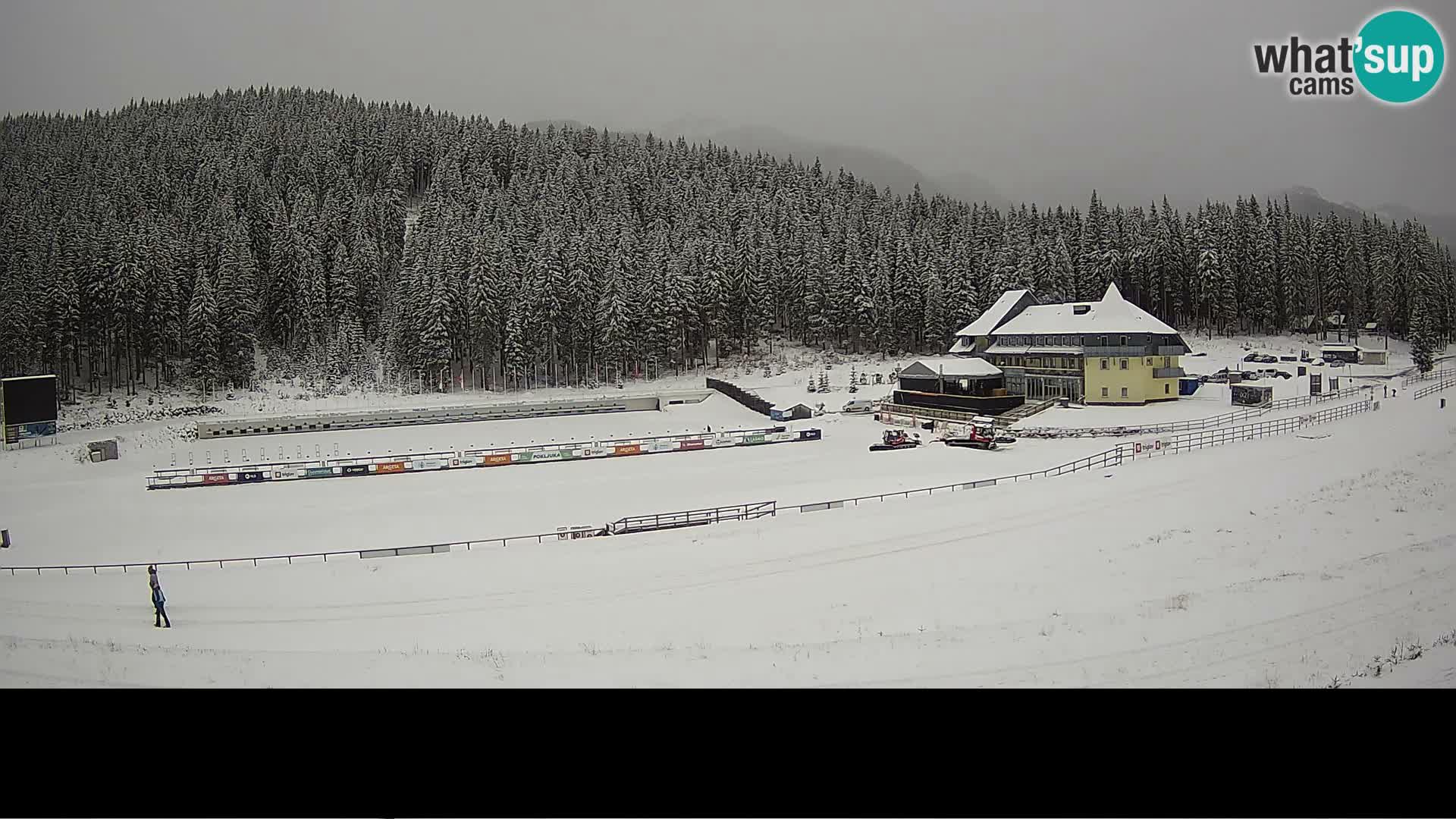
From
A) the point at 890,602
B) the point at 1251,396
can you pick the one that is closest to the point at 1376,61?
the point at 890,602

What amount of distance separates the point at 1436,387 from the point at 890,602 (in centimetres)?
→ 562

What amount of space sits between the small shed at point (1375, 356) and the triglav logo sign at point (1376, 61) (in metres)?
5.00

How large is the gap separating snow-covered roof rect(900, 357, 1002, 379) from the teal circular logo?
19.2m

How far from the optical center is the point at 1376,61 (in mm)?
5375

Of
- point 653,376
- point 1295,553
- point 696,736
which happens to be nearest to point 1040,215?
point 653,376

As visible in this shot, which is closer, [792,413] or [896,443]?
[896,443]

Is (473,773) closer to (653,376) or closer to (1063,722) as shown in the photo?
(1063,722)

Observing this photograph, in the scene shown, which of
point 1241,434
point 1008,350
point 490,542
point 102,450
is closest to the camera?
point 490,542

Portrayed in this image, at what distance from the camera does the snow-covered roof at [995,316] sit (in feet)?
97.7

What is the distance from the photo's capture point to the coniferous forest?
395 inches

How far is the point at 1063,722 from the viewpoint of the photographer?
4.14 m

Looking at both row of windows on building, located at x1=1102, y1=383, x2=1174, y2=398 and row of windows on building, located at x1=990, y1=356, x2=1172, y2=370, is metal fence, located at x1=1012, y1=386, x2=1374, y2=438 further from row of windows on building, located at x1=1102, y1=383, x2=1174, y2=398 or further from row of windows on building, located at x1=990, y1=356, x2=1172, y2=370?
row of windows on building, located at x1=990, y1=356, x2=1172, y2=370

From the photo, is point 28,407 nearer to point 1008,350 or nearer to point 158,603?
point 158,603

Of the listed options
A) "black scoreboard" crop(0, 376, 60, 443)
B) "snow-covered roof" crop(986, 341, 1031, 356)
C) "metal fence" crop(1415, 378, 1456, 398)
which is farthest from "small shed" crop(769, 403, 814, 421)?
"black scoreboard" crop(0, 376, 60, 443)
